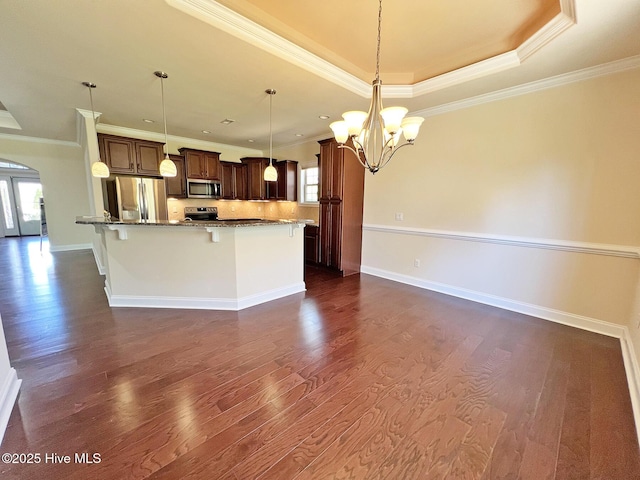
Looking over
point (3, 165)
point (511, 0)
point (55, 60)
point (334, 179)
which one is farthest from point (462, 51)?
point (3, 165)

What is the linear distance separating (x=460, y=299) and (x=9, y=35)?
17.8 ft

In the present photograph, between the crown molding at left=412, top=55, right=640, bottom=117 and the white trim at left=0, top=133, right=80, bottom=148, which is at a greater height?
the white trim at left=0, top=133, right=80, bottom=148

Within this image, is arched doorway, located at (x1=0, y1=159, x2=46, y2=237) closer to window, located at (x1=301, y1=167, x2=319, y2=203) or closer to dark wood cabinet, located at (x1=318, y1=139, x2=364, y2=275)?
window, located at (x1=301, y1=167, x2=319, y2=203)

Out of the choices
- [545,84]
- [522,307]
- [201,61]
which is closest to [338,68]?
[201,61]

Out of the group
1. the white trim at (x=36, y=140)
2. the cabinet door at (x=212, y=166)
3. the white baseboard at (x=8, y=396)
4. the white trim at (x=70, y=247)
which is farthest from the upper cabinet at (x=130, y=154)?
the white baseboard at (x=8, y=396)

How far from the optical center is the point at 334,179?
471 cm

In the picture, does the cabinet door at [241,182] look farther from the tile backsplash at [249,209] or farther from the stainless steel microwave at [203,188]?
the stainless steel microwave at [203,188]

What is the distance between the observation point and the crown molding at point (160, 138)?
4.90 meters

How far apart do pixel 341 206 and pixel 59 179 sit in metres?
6.82

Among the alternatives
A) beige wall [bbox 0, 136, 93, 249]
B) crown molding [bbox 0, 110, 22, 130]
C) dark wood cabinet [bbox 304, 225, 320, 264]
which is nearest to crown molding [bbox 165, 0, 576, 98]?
dark wood cabinet [bbox 304, 225, 320, 264]

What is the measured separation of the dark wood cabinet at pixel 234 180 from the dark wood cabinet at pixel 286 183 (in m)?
0.83

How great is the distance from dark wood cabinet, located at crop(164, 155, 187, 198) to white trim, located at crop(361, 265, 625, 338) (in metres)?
4.57

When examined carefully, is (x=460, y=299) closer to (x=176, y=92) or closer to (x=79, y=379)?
(x=79, y=379)

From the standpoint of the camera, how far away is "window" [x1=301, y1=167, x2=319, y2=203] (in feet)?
19.5
